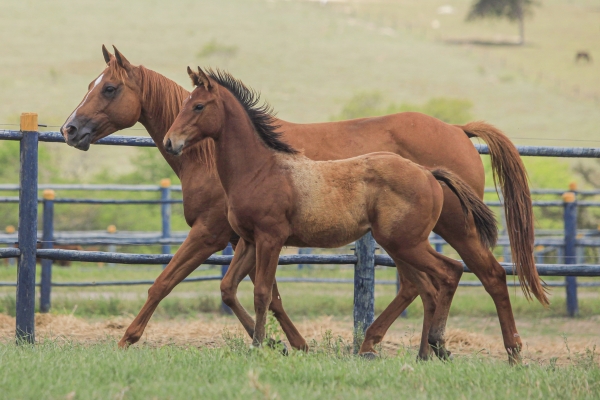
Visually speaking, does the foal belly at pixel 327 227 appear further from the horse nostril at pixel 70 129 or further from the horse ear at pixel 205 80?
the horse nostril at pixel 70 129

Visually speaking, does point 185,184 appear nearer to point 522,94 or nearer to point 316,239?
point 316,239

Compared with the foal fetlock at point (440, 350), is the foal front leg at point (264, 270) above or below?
above

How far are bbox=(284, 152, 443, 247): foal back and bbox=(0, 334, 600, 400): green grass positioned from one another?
84 cm

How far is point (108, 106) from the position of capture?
562 cm

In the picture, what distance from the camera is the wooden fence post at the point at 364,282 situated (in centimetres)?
586

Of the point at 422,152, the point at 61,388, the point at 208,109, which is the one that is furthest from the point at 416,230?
the point at 61,388

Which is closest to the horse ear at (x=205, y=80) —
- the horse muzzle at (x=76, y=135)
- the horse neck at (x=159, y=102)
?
the horse neck at (x=159, y=102)

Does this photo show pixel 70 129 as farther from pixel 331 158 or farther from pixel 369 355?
pixel 369 355

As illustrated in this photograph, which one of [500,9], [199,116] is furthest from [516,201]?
[500,9]

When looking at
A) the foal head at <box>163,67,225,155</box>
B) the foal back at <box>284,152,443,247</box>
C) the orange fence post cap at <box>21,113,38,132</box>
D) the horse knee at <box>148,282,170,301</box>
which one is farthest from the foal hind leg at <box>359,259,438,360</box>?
the orange fence post cap at <box>21,113,38,132</box>

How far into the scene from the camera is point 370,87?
6450 cm

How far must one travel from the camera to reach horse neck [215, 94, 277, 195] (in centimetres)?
501

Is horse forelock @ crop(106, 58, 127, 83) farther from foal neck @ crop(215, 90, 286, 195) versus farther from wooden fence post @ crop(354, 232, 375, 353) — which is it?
wooden fence post @ crop(354, 232, 375, 353)

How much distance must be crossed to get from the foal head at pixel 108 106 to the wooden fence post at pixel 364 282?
1885mm
